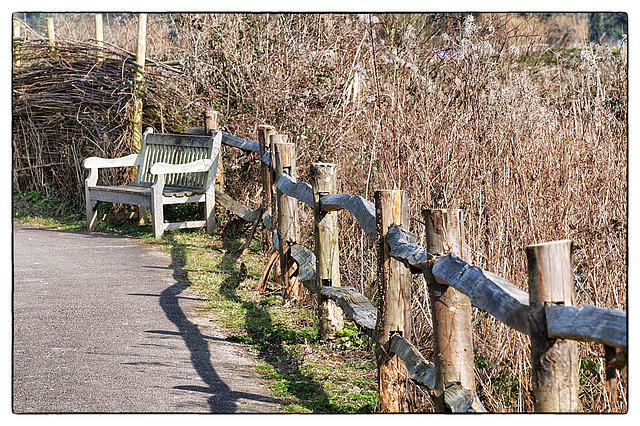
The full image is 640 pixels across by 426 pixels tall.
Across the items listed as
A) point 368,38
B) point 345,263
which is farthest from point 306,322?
point 368,38

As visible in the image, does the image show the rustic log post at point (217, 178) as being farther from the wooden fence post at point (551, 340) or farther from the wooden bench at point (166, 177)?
the wooden fence post at point (551, 340)

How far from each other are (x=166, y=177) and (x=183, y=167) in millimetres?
801

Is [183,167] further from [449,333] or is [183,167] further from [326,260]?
[449,333]

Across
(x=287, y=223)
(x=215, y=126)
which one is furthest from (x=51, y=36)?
(x=287, y=223)

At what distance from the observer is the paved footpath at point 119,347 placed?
11.6 feet

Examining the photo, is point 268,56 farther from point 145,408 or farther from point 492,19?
point 145,408

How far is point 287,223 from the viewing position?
5.67 m

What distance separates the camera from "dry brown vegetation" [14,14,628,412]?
401cm

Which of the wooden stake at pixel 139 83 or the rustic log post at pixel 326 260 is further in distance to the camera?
the wooden stake at pixel 139 83

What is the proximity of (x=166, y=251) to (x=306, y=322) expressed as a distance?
2736mm

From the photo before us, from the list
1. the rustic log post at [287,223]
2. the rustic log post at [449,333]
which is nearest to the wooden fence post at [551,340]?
the rustic log post at [449,333]

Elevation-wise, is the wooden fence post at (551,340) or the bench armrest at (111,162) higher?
the bench armrest at (111,162)

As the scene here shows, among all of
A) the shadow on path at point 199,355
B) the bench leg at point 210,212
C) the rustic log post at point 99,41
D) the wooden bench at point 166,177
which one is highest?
the rustic log post at point 99,41

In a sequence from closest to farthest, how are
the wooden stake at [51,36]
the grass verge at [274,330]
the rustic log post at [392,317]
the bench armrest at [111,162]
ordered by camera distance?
the rustic log post at [392,317] → the grass verge at [274,330] → the bench armrest at [111,162] → the wooden stake at [51,36]
